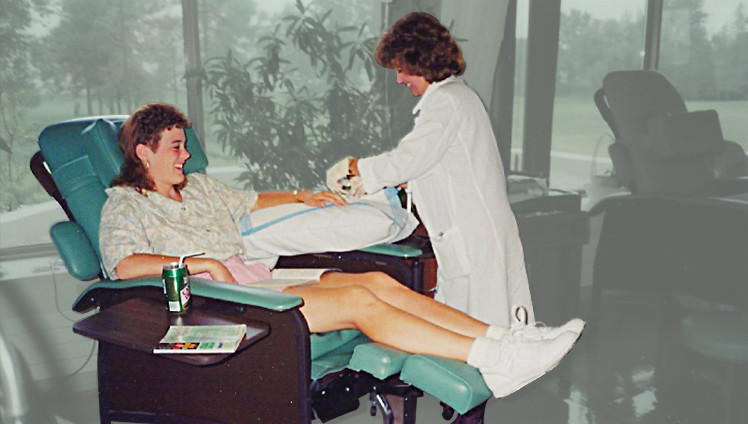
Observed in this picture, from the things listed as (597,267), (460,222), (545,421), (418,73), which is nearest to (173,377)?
(460,222)

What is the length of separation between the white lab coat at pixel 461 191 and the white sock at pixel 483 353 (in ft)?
1.87

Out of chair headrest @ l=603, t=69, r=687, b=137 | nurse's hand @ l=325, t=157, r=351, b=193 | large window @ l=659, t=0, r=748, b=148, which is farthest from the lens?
large window @ l=659, t=0, r=748, b=148

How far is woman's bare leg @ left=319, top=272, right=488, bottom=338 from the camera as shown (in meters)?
1.81

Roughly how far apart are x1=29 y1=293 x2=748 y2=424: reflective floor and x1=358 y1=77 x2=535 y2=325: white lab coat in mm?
446

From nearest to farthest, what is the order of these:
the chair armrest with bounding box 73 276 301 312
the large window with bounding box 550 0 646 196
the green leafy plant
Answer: the chair armrest with bounding box 73 276 301 312 < the green leafy plant < the large window with bounding box 550 0 646 196

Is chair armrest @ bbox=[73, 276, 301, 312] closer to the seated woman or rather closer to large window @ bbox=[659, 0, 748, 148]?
the seated woman

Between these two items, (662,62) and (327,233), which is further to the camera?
(662,62)

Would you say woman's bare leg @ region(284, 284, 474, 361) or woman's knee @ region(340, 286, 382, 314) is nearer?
woman's bare leg @ region(284, 284, 474, 361)

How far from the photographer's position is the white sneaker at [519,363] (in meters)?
1.59

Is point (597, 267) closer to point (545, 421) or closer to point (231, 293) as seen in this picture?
point (545, 421)

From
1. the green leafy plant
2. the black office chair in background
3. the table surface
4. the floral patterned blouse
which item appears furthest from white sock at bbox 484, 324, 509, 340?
the black office chair in background

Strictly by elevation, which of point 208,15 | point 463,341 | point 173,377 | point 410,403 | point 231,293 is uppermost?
point 208,15

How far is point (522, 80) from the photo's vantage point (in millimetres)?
3957

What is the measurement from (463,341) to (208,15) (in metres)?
2.10
